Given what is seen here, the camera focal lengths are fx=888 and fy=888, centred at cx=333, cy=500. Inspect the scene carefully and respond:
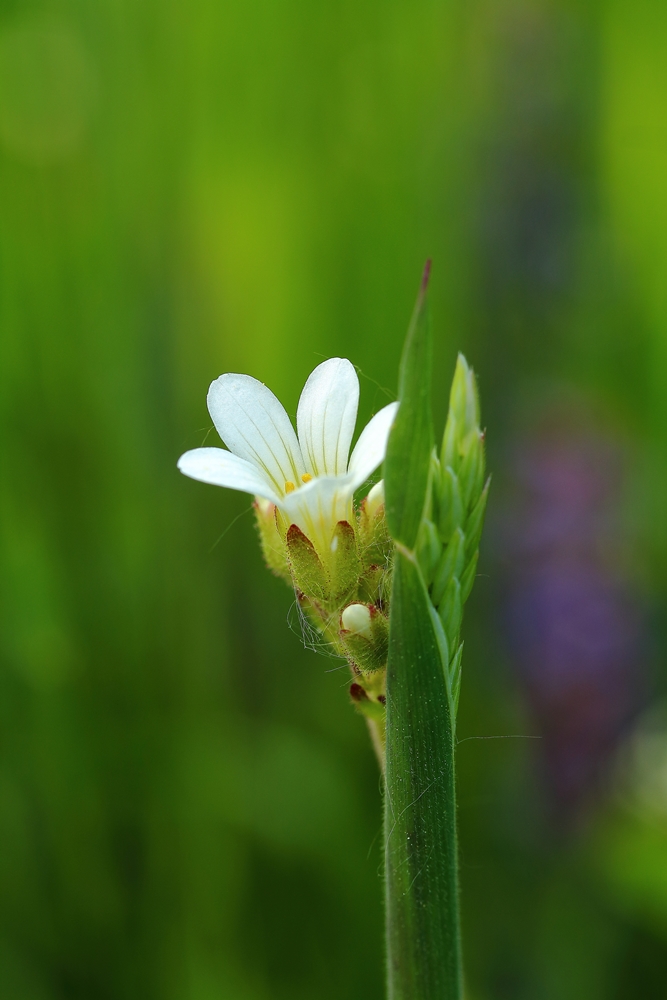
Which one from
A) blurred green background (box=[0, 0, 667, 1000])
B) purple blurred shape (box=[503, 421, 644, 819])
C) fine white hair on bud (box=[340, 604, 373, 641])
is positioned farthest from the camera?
purple blurred shape (box=[503, 421, 644, 819])

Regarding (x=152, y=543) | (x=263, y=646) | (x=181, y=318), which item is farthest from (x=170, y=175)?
(x=263, y=646)

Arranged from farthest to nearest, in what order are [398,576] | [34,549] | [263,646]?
[263,646]
[34,549]
[398,576]

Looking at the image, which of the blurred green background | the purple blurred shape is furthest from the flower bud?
the purple blurred shape

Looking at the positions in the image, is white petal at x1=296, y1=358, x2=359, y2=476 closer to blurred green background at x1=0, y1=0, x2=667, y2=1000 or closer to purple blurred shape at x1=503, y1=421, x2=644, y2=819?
blurred green background at x1=0, y1=0, x2=667, y2=1000

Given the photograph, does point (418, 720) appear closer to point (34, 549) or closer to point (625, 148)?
point (34, 549)

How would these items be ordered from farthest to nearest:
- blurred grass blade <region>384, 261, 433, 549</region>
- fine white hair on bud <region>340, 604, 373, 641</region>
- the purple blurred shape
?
the purple blurred shape
fine white hair on bud <region>340, 604, 373, 641</region>
blurred grass blade <region>384, 261, 433, 549</region>

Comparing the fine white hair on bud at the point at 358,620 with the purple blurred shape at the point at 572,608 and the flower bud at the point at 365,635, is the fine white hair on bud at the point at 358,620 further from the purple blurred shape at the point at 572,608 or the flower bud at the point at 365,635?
the purple blurred shape at the point at 572,608

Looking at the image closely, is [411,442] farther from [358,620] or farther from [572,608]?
[572,608]

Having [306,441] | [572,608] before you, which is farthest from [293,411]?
[306,441]
